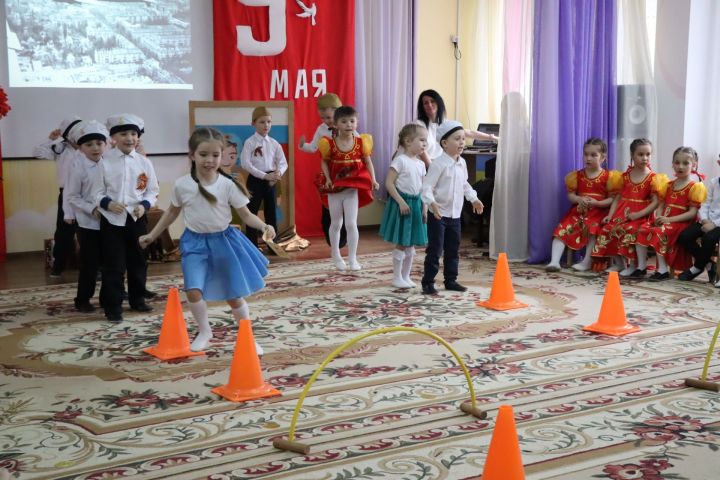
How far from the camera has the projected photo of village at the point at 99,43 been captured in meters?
7.31

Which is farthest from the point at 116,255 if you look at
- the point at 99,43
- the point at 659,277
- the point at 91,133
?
the point at 659,277

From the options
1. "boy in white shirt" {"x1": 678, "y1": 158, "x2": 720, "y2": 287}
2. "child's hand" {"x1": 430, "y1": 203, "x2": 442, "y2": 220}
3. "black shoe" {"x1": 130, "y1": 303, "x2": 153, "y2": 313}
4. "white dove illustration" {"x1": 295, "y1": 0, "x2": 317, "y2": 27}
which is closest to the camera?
"black shoe" {"x1": 130, "y1": 303, "x2": 153, "y2": 313}

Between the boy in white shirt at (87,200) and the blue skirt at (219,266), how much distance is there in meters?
1.15

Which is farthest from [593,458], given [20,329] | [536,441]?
[20,329]

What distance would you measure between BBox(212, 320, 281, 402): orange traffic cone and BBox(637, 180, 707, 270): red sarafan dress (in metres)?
3.72

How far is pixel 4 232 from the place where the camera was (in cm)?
734

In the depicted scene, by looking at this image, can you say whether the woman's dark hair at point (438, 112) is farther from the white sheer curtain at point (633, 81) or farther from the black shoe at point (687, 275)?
the black shoe at point (687, 275)

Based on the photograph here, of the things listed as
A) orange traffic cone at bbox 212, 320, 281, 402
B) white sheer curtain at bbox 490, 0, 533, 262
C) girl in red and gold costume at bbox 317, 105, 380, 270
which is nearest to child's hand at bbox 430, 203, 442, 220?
girl in red and gold costume at bbox 317, 105, 380, 270

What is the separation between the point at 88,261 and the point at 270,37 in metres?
3.87

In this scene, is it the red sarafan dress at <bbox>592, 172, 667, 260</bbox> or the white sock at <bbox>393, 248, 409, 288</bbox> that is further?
the red sarafan dress at <bbox>592, 172, 667, 260</bbox>

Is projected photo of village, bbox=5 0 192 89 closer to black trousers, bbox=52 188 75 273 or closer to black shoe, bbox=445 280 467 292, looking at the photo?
black trousers, bbox=52 188 75 273

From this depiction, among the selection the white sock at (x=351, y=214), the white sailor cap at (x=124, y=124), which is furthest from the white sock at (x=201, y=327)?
the white sock at (x=351, y=214)

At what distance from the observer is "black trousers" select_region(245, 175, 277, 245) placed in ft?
24.3

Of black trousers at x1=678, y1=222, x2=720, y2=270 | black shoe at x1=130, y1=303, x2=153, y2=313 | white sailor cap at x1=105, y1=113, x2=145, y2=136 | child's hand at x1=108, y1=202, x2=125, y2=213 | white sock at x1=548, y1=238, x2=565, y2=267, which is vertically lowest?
black shoe at x1=130, y1=303, x2=153, y2=313
